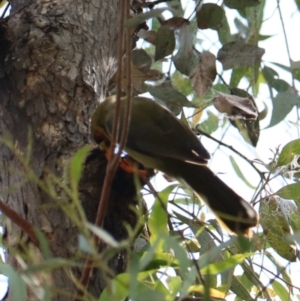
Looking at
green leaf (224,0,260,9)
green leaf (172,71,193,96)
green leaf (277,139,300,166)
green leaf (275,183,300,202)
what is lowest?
green leaf (275,183,300,202)

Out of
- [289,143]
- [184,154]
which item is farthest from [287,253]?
[184,154]

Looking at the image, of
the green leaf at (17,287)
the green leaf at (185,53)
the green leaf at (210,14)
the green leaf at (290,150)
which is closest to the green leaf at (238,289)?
the green leaf at (290,150)

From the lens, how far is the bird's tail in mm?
2164

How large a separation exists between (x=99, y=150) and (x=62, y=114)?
0.51 feet

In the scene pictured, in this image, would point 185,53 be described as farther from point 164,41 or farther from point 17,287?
point 17,287

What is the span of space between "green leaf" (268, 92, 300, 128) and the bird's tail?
0.30 metres

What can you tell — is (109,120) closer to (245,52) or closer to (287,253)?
(245,52)

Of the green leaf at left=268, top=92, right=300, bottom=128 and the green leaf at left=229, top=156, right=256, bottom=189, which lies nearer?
the green leaf at left=268, top=92, right=300, bottom=128

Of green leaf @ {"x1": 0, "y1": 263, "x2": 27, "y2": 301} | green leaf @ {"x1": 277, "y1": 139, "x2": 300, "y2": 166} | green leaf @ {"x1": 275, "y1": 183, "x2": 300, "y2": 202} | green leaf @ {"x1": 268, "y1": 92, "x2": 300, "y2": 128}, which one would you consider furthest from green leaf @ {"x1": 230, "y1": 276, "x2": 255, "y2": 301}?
green leaf @ {"x1": 0, "y1": 263, "x2": 27, "y2": 301}

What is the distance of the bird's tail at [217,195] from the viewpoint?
2.16 m

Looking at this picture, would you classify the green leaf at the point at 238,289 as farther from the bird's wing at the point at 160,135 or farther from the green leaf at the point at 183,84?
the green leaf at the point at 183,84

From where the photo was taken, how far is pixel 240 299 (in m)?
2.16

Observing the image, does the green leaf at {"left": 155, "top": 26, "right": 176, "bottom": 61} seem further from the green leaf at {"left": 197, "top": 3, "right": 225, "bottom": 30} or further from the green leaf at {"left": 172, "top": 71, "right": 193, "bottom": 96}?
the green leaf at {"left": 172, "top": 71, "right": 193, "bottom": 96}

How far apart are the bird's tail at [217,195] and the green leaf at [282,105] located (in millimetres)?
297
